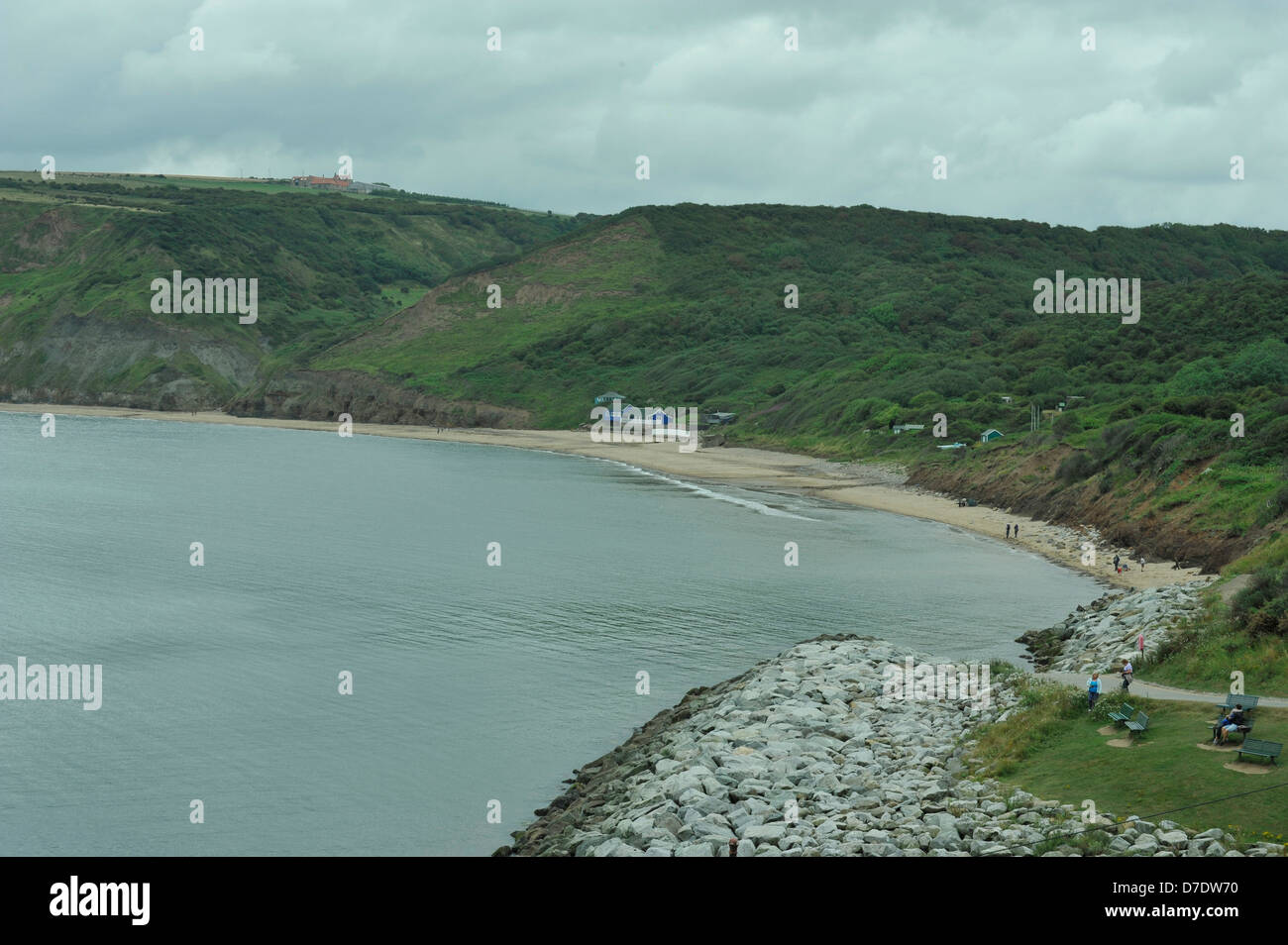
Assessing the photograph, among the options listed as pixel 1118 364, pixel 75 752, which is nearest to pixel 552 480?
pixel 1118 364

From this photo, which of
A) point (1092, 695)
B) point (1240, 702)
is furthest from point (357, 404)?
point (1240, 702)

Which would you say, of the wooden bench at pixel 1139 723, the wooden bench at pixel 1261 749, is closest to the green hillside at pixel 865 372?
→ the wooden bench at pixel 1139 723

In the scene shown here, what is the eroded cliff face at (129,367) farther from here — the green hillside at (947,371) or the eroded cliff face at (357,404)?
the green hillside at (947,371)

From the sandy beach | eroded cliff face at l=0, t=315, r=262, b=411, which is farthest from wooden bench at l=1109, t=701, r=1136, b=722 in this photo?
eroded cliff face at l=0, t=315, r=262, b=411

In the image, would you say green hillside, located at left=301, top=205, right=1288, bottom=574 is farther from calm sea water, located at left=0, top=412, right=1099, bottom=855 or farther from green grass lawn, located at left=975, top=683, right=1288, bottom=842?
green grass lawn, located at left=975, top=683, right=1288, bottom=842

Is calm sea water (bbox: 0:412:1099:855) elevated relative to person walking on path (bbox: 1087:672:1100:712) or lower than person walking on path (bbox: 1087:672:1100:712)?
lower

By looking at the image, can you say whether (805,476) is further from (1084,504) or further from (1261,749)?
(1261,749)

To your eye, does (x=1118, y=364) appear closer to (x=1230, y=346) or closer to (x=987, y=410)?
(x=1230, y=346)
